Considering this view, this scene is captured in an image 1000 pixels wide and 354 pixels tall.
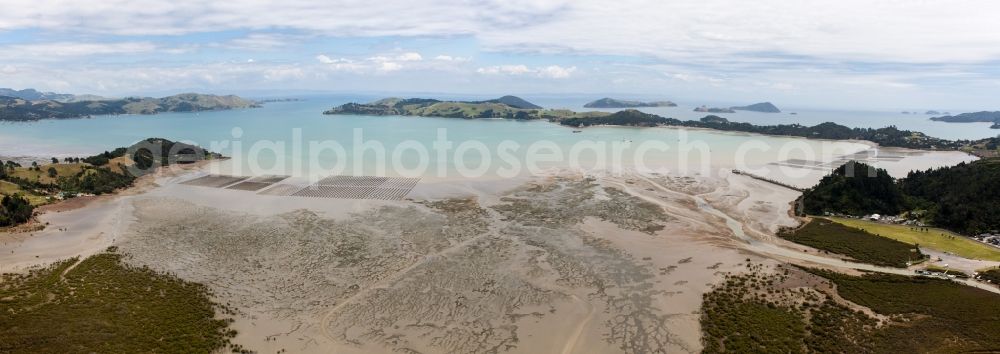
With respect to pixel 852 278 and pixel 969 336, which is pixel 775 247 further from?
pixel 969 336

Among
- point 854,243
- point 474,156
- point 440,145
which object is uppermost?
point 440,145

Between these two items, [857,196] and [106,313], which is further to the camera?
[857,196]

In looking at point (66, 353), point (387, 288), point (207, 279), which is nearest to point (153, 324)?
point (66, 353)

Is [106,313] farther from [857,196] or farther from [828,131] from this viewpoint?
[828,131]

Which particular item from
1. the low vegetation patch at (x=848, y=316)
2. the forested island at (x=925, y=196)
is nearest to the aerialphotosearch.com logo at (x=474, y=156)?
the forested island at (x=925, y=196)

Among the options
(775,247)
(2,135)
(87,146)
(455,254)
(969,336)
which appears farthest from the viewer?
(2,135)

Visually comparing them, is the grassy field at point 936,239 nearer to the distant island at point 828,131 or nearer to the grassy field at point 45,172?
the grassy field at point 45,172

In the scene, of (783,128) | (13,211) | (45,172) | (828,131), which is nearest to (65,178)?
(45,172)
